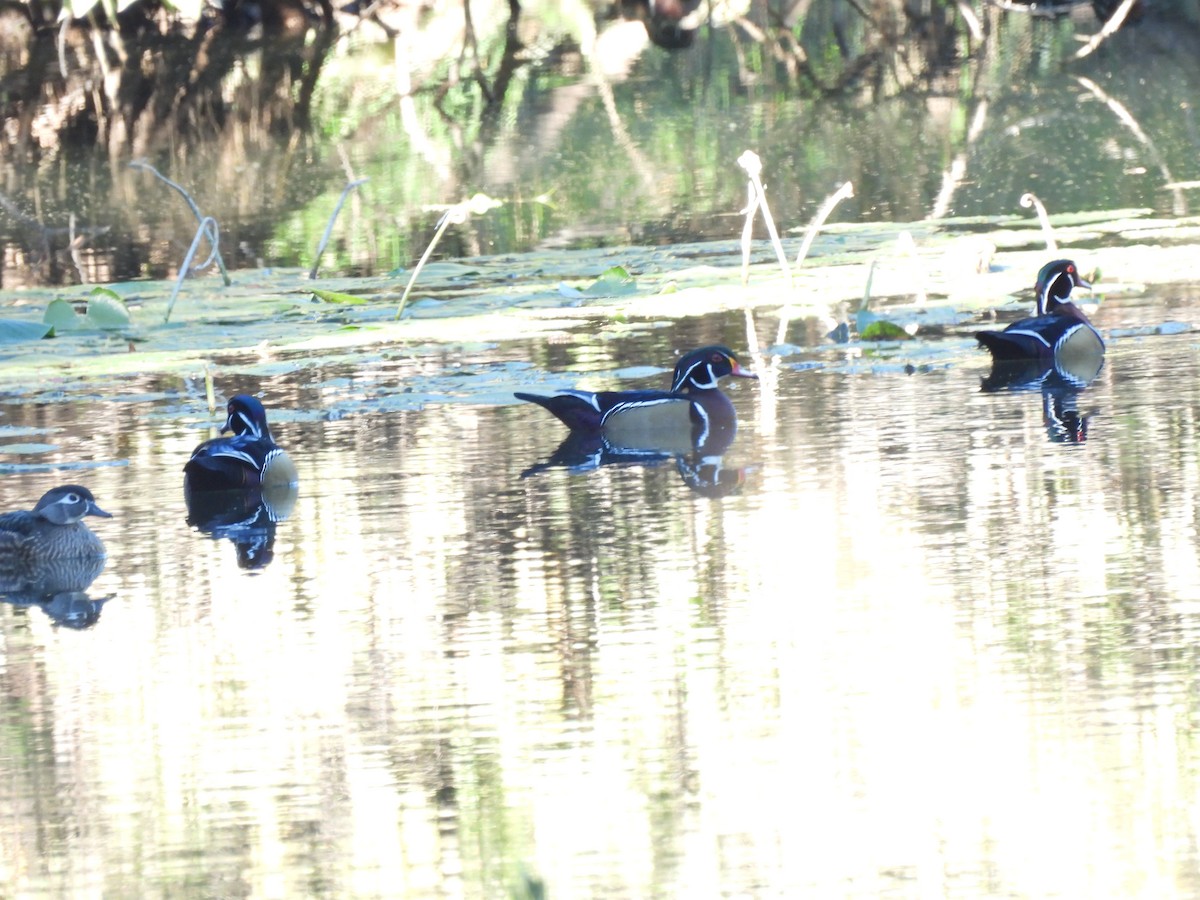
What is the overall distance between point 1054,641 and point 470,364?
5.85 m

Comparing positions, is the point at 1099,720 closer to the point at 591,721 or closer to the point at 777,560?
the point at 591,721

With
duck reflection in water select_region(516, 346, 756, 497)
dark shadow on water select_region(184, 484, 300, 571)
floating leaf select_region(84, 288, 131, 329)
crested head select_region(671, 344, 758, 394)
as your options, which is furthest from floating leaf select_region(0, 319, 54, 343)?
crested head select_region(671, 344, 758, 394)

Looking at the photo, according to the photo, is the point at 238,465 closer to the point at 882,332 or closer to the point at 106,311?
the point at 882,332

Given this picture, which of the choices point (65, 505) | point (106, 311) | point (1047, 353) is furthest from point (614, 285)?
point (65, 505)

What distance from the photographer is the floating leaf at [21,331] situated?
43.3ft

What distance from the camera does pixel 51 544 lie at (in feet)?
26.8

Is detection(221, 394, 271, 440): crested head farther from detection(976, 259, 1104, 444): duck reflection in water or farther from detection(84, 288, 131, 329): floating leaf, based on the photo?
detection(84, 288, 131, 329): floating leaf

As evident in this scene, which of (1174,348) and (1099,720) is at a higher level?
(1174,348)

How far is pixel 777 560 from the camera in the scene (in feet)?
24.9

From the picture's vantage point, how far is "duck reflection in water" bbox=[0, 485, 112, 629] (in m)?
8.09

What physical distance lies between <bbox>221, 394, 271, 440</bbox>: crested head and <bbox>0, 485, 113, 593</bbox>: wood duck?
1156 millimetres

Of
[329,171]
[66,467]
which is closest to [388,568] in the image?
[66,467]

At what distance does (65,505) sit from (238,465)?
964 mm

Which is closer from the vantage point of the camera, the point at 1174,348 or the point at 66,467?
the point at 66,467
